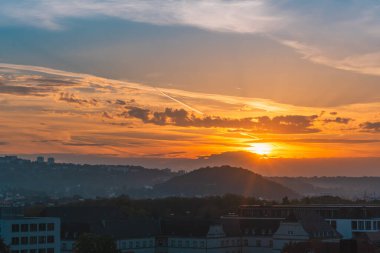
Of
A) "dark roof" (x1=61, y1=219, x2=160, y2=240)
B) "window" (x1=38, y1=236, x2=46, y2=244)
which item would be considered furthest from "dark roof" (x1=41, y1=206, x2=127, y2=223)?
"window" (x1=38, y1=236, x2=46, y2=244)

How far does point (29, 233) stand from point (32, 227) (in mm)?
1204

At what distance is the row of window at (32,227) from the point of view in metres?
118

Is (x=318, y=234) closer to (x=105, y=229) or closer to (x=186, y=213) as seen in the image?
(x=105, y=229)

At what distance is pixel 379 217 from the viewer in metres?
151

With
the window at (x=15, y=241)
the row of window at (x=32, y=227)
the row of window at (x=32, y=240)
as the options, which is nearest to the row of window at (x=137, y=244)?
the row of window at (x=32, y=240)


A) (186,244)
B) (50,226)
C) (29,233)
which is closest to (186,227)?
(186,244)

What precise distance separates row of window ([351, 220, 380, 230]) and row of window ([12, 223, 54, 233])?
6049 centimetres

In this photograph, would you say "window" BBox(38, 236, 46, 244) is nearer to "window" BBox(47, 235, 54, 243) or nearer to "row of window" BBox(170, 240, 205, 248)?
"window" BBox(47, 235, 54, 243)

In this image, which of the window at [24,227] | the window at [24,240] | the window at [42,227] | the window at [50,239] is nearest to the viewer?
the window at [24,240]

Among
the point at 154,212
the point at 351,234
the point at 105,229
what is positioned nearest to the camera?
the point at 105,229

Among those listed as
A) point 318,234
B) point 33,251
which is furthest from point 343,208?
point 33,251

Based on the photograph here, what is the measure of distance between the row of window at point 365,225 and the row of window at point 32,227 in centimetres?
6049

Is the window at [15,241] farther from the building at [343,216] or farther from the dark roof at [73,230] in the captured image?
the building at [343,216]

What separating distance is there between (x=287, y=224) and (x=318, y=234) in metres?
5.76
